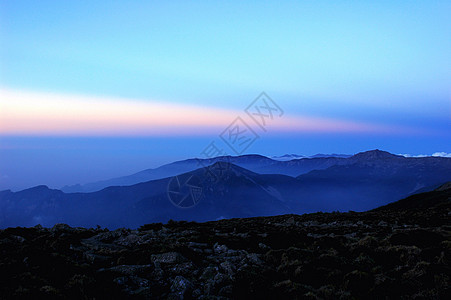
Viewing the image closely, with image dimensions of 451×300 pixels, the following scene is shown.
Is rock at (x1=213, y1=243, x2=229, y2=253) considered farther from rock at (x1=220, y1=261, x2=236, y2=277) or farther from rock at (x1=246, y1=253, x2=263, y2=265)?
rock at (x1=220, y1=261, x2=236, y2=277)

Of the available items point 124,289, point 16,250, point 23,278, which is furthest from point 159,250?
point 16,250

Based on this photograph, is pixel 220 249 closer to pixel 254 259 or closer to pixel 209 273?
pixel 254 259

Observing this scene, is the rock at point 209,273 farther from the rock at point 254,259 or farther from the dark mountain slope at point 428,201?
the dark mountain slope at point 428,201

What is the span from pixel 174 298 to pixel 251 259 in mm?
5426

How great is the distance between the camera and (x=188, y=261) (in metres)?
14.3

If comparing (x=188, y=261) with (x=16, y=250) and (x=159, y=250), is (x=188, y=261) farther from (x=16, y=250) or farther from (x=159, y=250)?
(x=16, y=250)

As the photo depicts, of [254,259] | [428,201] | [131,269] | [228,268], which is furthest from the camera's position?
[428,201]

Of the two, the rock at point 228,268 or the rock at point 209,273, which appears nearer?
the rock at point 209,273

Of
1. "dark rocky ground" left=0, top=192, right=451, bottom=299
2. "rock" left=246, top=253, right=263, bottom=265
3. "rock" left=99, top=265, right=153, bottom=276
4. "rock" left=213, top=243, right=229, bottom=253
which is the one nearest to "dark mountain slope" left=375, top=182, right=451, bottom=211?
"dark rocky ground" left=0, top=192, right=451, bottom=299

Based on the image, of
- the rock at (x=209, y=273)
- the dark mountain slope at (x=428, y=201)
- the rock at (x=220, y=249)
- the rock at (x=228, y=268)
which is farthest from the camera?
the dark mountain slope at (x=428, y=201)

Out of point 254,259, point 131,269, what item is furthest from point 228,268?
point 131,269

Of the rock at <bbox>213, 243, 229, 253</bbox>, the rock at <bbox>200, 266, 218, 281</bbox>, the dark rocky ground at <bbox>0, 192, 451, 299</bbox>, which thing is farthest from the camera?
the rock at <bbox>213, 243, 229, 253</bbox>

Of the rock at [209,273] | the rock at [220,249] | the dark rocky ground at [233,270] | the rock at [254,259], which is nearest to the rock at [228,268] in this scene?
the dark rocky ground at [233,270]

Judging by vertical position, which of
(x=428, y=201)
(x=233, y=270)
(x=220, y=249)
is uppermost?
(x=220, y=249)
